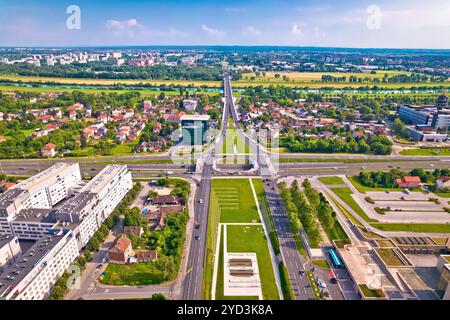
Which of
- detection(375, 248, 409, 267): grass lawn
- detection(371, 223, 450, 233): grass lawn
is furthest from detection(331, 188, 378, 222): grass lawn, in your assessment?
detection(375, 248, 409, 267): grass lawn

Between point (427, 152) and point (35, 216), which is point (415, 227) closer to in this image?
point (427, 152)

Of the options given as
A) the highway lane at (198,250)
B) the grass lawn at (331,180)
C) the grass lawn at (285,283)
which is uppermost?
the grass lawn at (331,180)

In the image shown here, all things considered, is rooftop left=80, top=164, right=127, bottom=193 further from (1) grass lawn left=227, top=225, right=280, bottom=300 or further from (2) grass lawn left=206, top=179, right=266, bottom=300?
(1) grass lawn left=227, top=225, right=280, bottom=300

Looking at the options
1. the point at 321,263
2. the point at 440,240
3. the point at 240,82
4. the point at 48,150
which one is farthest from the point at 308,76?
the point at 321,263

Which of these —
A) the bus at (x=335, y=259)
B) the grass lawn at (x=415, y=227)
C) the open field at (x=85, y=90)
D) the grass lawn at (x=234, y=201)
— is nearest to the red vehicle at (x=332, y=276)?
the bus at (x=335, y=259)

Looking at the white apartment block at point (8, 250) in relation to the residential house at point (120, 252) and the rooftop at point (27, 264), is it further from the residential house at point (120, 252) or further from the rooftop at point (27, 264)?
the residential house at point (120, 252)
